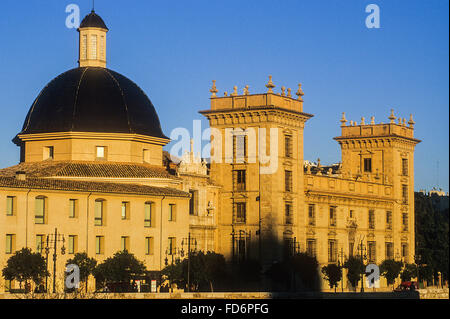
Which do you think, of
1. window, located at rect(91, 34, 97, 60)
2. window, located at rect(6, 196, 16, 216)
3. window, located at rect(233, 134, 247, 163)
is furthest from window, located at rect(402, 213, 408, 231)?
window, located at rect(6, 196, 16, 216)

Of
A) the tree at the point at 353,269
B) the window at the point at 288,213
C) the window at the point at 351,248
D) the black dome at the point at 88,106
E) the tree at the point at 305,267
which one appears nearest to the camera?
the black dome at the point at 88,106

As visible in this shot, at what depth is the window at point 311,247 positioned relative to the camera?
96.7 meters

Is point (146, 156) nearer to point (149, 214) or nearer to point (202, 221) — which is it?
point (202, 221)

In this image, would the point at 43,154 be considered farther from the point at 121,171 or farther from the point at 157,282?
the point at 157,282

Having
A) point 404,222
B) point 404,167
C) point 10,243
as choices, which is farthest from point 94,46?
point 404,222

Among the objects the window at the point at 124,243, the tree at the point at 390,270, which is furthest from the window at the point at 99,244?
the tree at the point at 390,270

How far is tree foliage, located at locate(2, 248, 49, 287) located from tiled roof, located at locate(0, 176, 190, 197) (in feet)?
14.5

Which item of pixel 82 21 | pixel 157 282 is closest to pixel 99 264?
pixel 157 282

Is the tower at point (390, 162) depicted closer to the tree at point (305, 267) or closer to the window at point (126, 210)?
the tree at point (305, 267)

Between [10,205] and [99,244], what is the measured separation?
6.80m

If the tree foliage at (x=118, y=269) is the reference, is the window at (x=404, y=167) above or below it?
above

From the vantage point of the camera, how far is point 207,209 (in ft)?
303

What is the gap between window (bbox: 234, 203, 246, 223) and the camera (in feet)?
307

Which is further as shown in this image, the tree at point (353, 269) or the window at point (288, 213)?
the tree at point (353, 269)
